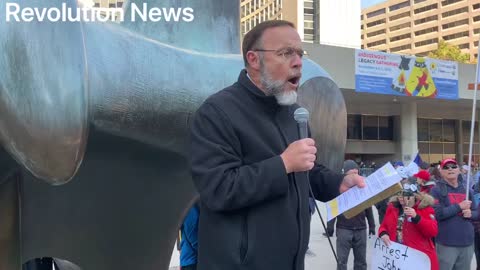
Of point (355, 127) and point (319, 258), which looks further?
point (355, 127)

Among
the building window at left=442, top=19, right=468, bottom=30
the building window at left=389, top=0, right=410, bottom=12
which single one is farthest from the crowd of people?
the building window at left=389, top=0, right=410, bottom=12

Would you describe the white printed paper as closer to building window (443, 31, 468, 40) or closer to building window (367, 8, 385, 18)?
building window (443, 31, 468, 40)

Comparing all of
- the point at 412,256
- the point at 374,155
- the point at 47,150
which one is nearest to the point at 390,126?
the point at 374,155

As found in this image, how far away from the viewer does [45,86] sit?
93.1 inches

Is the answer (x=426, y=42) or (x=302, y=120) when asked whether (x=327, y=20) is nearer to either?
(x=302, y=120)

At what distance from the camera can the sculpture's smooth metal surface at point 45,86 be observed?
2.36 m

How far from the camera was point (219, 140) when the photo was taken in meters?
1.68

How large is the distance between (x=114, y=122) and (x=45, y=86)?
0.37m

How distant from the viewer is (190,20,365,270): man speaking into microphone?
63.9 inches

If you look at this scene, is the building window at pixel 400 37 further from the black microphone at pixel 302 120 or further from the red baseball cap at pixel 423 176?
the black microphone at pixel 302 120

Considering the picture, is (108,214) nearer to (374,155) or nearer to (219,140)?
(219,140)

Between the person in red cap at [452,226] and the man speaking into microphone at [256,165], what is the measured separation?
3.38 m

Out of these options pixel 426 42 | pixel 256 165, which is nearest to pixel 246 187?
pixel 256 165

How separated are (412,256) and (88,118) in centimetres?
246
